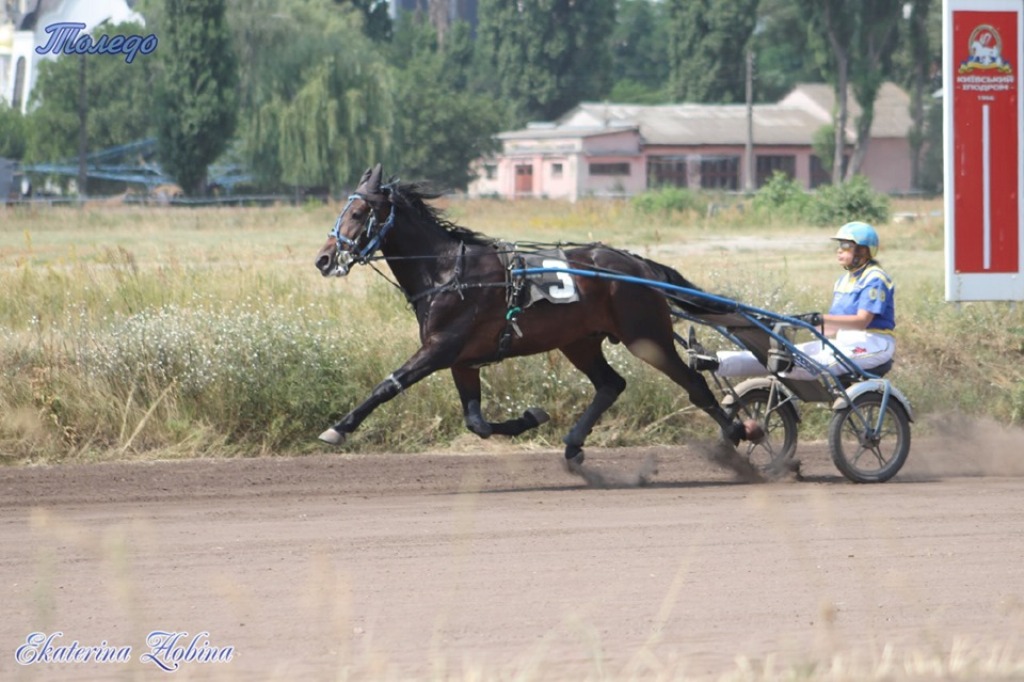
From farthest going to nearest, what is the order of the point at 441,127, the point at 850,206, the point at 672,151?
1. the point at 672,151
2. the point at 441,127
3. the point at 850,206

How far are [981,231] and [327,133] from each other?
33804mm

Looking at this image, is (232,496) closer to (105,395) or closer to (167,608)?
(105,395)

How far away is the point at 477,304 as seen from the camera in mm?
8539

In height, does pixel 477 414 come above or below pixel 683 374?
below

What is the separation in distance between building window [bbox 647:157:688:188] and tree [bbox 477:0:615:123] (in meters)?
12.1

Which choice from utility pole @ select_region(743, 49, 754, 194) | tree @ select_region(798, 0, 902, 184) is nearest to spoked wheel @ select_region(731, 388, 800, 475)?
tree @ select_region(798, 0, 902, 184)

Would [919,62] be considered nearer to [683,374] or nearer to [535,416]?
[683,374]

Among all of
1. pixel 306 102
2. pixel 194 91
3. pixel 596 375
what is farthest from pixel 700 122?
pixel 596 375

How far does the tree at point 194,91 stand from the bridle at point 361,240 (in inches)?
1282

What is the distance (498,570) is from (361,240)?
2.88 meters

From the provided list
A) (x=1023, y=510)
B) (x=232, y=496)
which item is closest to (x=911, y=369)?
(x=1023, y=510)

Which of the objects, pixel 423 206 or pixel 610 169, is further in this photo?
pixel 610 169

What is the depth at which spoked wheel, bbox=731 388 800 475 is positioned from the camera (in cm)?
915

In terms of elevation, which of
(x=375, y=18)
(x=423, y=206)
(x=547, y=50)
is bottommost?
(x=423, y=206)
